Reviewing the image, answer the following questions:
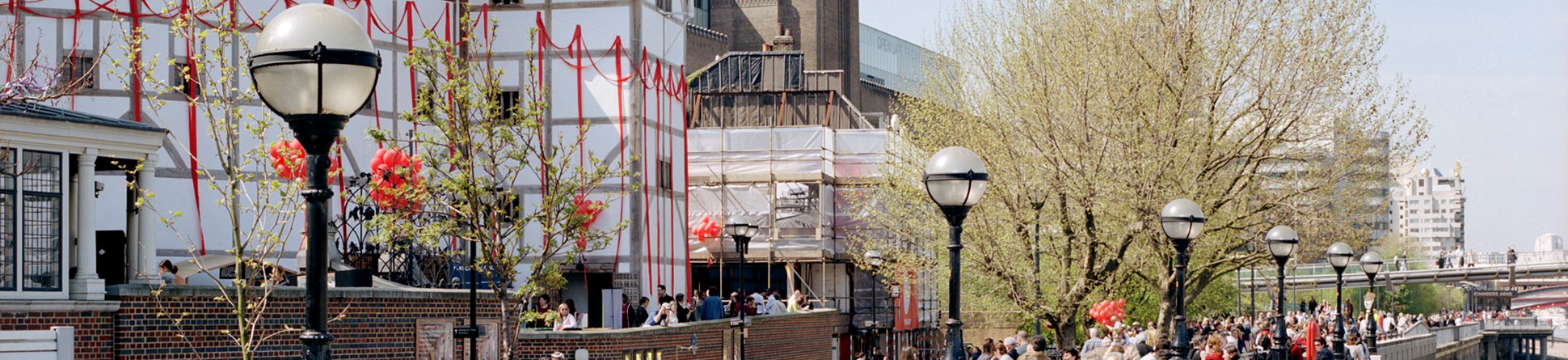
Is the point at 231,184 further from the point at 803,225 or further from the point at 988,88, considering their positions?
the point at 803,225

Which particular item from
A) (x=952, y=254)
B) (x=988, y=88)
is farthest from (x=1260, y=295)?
(x=952, y=254)

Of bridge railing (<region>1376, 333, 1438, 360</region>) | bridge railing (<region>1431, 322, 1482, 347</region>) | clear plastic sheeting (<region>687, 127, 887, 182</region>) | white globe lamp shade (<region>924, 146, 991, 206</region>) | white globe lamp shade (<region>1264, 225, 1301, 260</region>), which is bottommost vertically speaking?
bridge railing (<region>1431, 322, 1482, 347</region>)

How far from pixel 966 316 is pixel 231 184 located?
43037 mm

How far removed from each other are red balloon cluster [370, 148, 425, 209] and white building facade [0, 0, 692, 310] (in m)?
5.32

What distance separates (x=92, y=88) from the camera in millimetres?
29312

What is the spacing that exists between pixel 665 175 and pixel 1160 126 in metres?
13.1

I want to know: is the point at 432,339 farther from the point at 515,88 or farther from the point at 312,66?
the point at 515,88

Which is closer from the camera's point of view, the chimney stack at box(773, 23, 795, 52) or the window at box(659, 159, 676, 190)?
the window at box(659, 159, 676, 190)

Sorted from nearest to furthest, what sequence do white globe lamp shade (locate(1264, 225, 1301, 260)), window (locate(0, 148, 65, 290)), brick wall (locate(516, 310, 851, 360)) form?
window (locate(0, 148, 65, 290)), white globe lamp shade (locate(1264, 225, 1301, 260)), brick wall (locate(516, 310, 851, 360))

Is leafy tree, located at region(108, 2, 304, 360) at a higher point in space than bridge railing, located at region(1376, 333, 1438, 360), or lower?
higher

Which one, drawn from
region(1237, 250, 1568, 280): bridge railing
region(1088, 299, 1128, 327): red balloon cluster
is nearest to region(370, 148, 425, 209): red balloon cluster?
region(1088, 299, 1128, 327): red balloon cluster

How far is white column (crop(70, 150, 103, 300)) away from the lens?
15.6 metres

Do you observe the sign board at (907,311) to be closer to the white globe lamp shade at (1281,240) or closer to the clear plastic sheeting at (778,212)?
the clear plastic sheeting at (778,212)

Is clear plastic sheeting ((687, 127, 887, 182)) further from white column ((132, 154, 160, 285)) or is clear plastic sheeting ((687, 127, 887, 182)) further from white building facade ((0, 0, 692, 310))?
white column ((132, 154, 160, 285))
